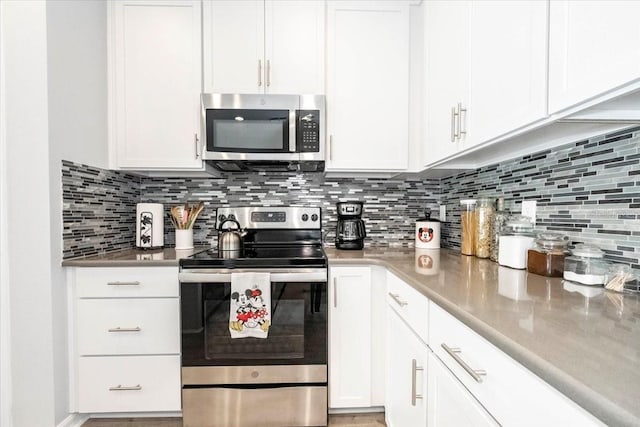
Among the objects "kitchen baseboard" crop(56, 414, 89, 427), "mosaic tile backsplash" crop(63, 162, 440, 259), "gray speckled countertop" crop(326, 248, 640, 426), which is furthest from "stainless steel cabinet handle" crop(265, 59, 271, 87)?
"kitchen baseboard" crop(56, 414, 89, 427)

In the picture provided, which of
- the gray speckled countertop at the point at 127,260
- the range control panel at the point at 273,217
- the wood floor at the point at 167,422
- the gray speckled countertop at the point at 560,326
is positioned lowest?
the wood floor at the point at 167,422

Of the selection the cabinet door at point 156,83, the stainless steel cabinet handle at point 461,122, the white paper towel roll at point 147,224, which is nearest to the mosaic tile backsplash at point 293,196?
the white paper towel roll at point 147,224

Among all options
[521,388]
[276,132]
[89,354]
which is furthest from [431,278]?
[89,354]

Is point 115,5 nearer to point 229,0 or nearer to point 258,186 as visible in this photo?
point 229,0

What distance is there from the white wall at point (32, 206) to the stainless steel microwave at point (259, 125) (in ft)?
2.29

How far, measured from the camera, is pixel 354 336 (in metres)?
1.69

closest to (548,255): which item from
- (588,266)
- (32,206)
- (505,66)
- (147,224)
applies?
(588,266)

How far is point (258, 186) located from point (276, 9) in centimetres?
108

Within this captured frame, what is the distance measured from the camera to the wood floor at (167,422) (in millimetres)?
1659

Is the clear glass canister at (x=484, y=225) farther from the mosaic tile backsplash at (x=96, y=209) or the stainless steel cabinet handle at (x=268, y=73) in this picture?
the mosaic tile backsplash at (x=96, y=209)

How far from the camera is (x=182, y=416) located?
5.52 feet

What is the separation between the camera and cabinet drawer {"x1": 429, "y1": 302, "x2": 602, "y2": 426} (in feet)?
1.61

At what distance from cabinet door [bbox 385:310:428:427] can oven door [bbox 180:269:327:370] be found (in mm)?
371

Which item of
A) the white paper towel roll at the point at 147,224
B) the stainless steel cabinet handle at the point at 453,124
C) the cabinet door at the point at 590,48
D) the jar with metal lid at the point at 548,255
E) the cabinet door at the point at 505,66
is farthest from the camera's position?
the white paper towel roll at the point at 147,224
